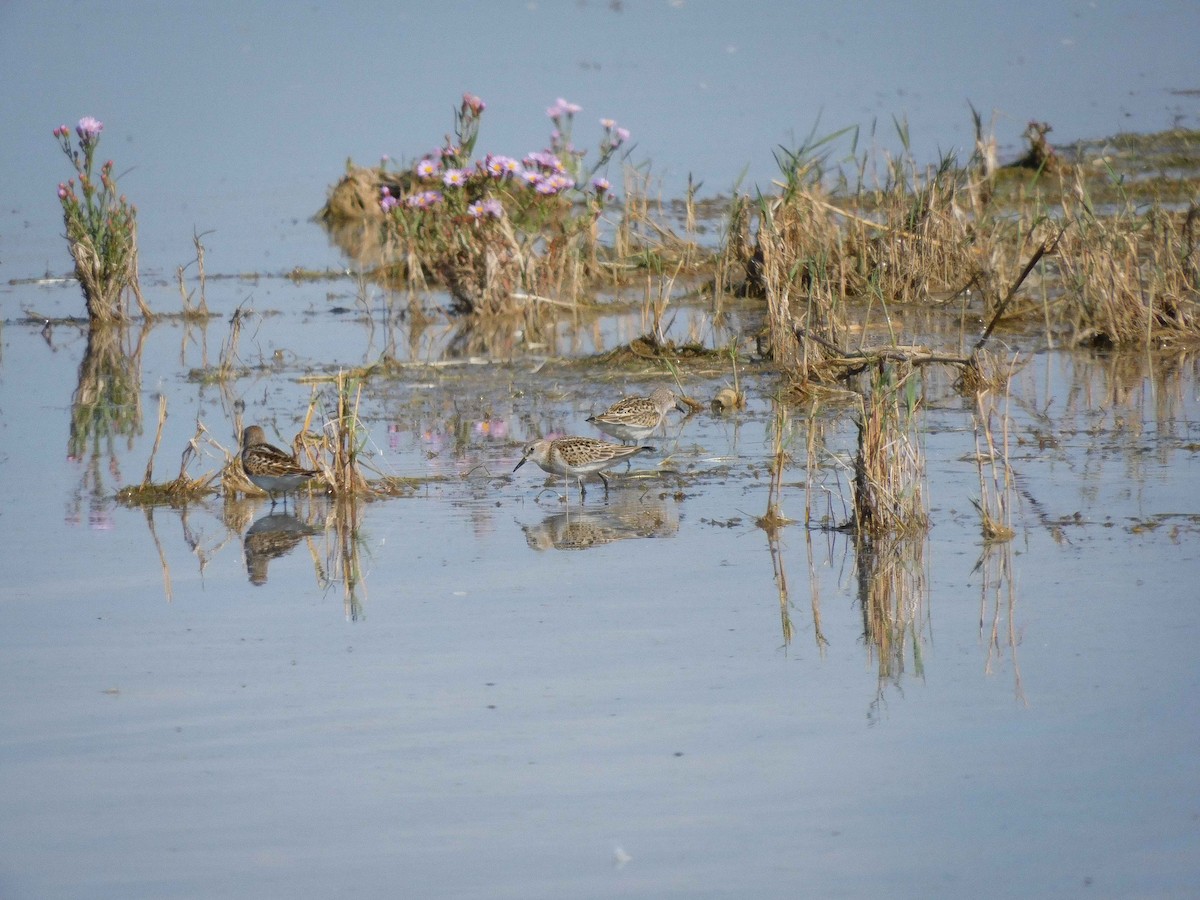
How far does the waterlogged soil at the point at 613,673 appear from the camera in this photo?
18.4ft

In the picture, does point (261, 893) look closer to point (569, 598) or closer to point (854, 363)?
point (569, 598)

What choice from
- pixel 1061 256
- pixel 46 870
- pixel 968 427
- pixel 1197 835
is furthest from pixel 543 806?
pixel 1061 256

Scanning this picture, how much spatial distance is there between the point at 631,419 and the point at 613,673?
4697 millimetres

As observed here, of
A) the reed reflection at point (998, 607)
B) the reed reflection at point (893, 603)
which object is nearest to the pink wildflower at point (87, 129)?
the reed reflection at point (893, 603)

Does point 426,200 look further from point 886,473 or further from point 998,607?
point 998,607

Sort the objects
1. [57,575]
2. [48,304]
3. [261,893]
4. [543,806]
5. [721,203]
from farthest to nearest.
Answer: [721,203]
[48,304]
[57,575]
[543,806]
[261,893]

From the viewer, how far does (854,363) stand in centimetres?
1270

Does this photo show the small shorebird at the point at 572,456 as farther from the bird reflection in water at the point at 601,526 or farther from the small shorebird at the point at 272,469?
the small shorebird at the point at 272,469

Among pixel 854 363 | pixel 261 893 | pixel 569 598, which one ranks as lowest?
pixel 261 893

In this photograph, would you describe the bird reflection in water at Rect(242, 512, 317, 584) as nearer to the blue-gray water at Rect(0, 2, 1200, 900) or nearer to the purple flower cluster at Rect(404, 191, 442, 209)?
the blue-gray water at Rect(0, 2, 1200, 900)

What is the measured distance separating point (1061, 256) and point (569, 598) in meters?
7.61

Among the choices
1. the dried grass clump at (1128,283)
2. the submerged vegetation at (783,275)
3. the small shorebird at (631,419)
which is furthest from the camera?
the dried grass clump at (1128,283)

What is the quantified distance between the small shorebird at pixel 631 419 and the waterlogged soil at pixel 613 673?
0.22 m

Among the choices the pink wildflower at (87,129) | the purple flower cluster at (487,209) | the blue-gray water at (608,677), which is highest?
the pink wildflower at (87,129)
